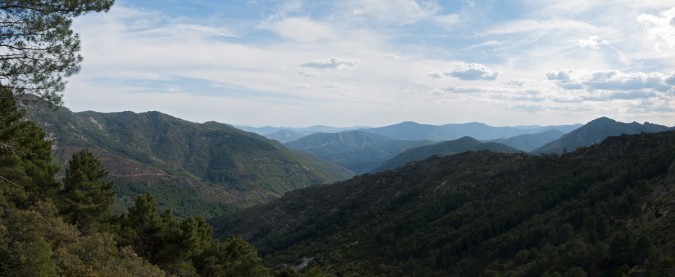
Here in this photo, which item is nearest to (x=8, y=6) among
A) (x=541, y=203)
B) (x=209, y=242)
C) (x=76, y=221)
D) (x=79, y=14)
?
(x=79, y=14)

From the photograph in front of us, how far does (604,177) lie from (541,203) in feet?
53.7

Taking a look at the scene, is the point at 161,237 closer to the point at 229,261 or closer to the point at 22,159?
the point at 229,261

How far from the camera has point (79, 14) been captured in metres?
22.4

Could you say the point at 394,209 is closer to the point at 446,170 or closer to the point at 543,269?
the point at 446,170

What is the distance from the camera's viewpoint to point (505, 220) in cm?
9944

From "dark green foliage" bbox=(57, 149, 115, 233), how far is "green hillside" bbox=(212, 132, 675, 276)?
5493 centimetres

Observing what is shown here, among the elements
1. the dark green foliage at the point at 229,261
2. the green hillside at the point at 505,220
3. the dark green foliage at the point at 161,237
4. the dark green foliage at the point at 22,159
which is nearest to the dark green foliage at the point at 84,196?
the dark green foliage at the point at 22,159

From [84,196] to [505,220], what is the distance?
9047 cm

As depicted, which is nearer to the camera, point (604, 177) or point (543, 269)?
point (543, 269)

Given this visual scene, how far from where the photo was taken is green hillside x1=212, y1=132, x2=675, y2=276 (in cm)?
6128

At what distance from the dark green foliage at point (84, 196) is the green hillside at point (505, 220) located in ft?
180

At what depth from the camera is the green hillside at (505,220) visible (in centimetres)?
6128

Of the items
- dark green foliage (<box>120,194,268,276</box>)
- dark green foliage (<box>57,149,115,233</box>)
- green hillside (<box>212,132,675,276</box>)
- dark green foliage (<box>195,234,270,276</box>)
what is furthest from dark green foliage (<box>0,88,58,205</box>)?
green hillside (<box>212,132,675,276</box>)

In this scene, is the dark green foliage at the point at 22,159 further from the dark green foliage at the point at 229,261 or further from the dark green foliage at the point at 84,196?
the dark green foliage at the point at 229,261
